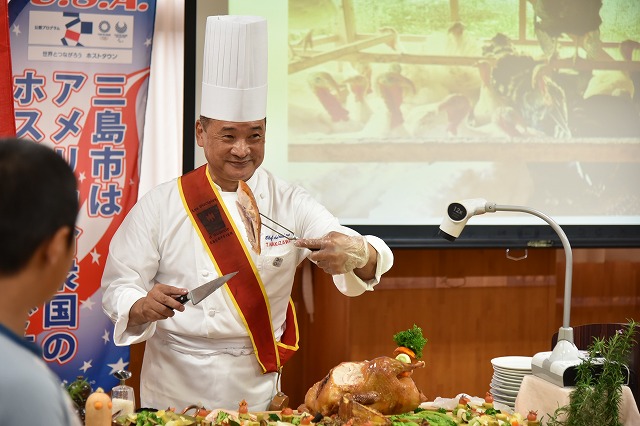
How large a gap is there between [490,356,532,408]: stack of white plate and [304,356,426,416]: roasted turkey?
0.54m

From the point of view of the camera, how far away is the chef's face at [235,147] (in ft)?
9.88

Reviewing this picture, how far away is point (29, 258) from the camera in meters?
1.00

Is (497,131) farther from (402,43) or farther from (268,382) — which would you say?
(268,382)

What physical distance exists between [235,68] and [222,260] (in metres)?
0.65

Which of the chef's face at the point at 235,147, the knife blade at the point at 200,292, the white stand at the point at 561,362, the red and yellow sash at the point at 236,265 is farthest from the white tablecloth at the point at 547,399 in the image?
the chef's face at the point at 235,147

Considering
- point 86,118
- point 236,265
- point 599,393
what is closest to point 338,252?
point 236,265

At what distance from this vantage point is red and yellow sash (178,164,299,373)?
3.00 metres

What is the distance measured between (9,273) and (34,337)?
318 cm

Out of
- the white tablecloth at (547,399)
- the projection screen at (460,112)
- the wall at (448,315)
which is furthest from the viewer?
the wall at (448,315)

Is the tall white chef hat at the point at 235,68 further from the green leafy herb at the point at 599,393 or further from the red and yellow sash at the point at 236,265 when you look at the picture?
the green leafy herb at the point at 599,393

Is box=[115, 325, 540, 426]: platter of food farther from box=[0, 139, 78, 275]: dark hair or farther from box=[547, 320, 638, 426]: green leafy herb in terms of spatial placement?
box=[0, 139, 78, 275]: dark hair

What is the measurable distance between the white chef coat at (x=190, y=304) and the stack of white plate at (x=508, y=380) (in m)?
0.53

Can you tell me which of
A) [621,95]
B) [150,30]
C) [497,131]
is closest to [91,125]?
[150,30]

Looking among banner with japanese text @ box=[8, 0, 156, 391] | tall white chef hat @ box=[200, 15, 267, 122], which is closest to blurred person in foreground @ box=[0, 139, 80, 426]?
tall white chef hat @ box=[200, 15, 267, 122]
